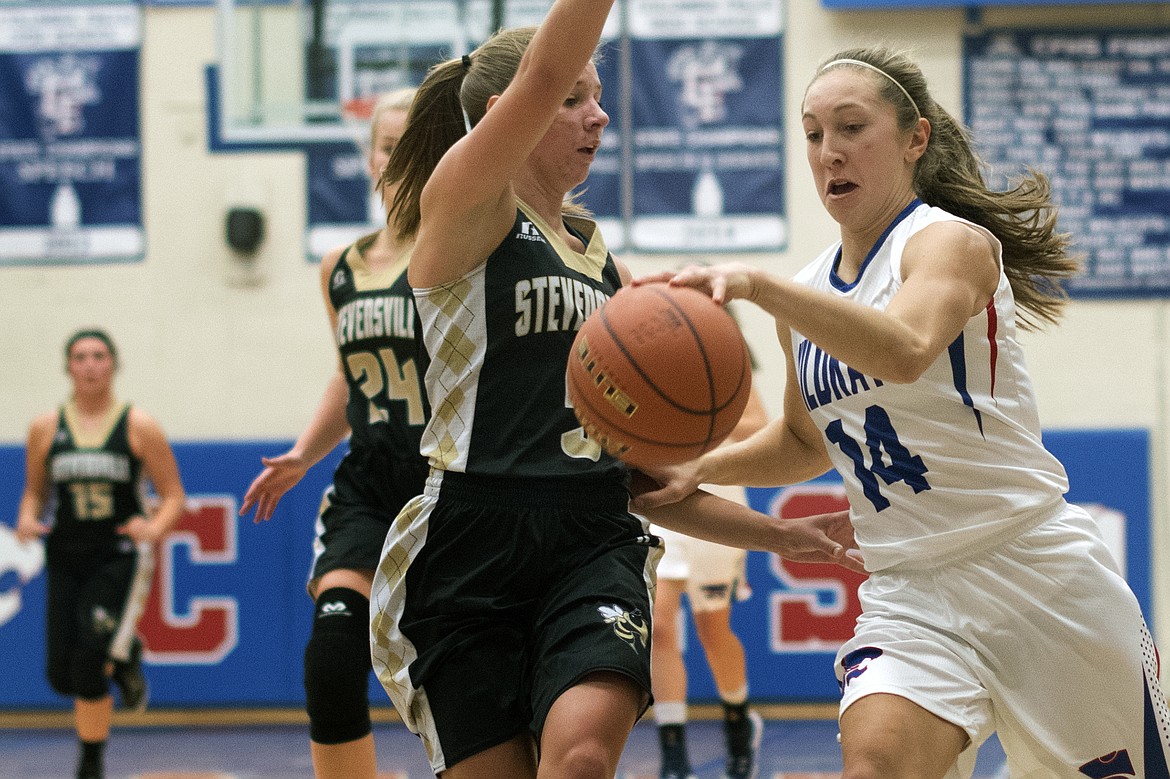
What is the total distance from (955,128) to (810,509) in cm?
421

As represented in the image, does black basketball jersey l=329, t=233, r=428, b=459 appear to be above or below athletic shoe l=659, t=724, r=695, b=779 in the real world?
above

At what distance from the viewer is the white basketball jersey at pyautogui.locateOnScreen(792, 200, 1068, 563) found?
2635 millimetres

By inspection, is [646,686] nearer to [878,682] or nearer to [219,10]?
[878,682]

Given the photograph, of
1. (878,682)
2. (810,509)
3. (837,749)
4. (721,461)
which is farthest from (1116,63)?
(878,682)

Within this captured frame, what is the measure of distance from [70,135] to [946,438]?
603 centimetres

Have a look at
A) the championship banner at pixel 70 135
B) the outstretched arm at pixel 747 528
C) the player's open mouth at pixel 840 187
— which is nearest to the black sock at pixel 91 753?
the championship banner at pixel 70 135

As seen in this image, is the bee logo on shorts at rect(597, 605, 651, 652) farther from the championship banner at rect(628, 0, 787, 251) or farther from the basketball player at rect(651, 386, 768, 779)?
the championship banner at rect(628, 0, 787, 251)

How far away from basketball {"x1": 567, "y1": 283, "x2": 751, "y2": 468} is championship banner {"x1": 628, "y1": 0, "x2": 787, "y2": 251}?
4.88 meters

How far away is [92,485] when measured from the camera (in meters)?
6.33

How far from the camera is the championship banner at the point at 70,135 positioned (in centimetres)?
734

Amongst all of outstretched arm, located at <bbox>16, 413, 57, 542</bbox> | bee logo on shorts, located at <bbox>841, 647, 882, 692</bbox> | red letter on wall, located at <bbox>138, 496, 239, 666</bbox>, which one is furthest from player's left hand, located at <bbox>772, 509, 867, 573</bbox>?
red letter on wall, located at <bbox>138, 496, 239, 666</bbox>

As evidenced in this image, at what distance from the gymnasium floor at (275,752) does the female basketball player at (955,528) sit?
3130mm

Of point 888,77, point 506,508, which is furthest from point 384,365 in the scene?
point 888,77

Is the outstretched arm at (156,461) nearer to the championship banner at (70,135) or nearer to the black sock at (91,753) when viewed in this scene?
the black sock at (91,753)
